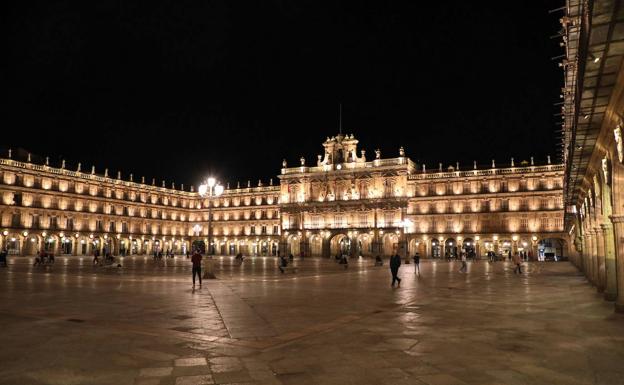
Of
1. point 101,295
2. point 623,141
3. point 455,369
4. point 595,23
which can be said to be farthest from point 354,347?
point 101,295

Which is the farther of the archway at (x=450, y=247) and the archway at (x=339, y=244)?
the archway at (x=339, y=244)

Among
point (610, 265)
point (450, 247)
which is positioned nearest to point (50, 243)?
point (450, 247)

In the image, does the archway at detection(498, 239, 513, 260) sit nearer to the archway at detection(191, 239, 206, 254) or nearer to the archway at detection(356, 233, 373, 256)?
the archway at detection(356, 233, 373, 256)

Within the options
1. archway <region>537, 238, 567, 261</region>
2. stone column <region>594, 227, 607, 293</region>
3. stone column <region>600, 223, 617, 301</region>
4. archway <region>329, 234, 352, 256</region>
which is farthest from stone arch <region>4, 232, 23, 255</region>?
archway <region>537, 238, 567, 261</region>

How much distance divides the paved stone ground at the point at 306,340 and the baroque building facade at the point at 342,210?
49.6 m

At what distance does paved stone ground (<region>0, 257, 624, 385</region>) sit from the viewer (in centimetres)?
670

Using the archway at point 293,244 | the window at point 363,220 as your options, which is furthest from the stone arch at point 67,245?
the window at point 363,220

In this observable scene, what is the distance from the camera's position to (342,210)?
79688mm

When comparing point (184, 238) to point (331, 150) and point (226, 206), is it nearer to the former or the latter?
point (226, 206)

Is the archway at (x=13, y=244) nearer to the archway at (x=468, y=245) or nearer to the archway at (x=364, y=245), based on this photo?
the archway at (x=364, y=245)

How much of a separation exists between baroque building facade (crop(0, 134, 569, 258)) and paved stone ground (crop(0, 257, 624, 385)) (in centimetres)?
4960

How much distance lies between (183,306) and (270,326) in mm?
4295

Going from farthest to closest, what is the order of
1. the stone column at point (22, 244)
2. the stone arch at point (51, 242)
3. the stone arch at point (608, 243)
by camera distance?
1. the stone arch at point (51, 242)
2. the stone column at point (22, 244)
3. the stone arch at point (608, 243)

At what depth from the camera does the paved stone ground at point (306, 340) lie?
6.70 metres
